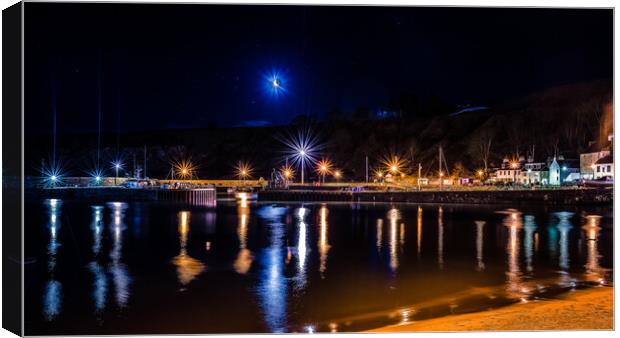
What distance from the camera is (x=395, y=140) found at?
8506 cm

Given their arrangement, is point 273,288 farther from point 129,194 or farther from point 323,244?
point 129,194

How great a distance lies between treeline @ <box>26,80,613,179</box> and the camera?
58.8 metres

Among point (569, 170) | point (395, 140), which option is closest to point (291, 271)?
point (569, 170)

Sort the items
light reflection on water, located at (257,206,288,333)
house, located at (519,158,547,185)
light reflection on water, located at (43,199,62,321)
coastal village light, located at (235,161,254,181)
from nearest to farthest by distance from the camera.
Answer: light reflection on water, located at (257,206,288,333) < light reflection on water, located at (43,199,62,321) < house, located at (519,158,547,185) < coastal village light, located at (235,161,254,181)

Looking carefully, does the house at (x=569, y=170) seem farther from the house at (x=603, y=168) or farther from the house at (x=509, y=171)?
the house at (x=509, y=171)

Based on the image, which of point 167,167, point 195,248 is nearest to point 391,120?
point 167,167

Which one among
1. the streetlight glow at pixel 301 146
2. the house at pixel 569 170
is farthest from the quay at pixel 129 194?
the streetlight glow at pixel 301 146

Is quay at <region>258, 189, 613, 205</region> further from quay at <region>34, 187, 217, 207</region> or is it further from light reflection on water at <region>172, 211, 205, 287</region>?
light reflection on water at <region>172, 211, 205, 287</region>

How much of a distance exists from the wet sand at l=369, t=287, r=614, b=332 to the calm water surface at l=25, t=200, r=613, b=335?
0.58 m

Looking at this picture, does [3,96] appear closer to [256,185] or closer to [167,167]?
[256,185]

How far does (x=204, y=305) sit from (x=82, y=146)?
9172 cm

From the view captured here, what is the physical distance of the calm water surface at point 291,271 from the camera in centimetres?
1054

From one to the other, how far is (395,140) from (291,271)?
71715 millimetres

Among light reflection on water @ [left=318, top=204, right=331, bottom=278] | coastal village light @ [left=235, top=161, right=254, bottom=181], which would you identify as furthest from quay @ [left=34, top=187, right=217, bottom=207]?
coastal village light @ [left=235, top=161, right=254, bottom=181]
